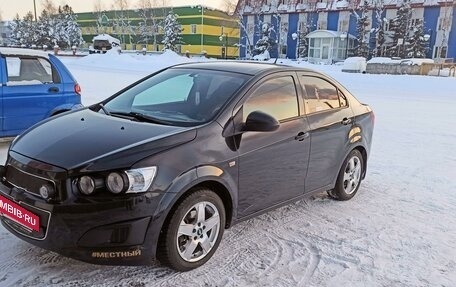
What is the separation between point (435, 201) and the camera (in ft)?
17.7

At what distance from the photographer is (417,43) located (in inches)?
1784

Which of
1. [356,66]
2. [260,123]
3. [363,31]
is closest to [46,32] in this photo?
[363,31]

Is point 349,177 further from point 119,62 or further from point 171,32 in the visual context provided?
point 171,32

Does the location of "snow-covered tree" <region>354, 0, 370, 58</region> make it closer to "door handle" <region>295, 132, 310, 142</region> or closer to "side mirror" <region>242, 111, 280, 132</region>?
"door handle" <region>295, 132, 310, 142</region>

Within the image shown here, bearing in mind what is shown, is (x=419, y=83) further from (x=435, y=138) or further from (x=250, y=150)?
(x=250, y=150)

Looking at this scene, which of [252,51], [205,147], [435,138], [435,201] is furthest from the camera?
[252,51]

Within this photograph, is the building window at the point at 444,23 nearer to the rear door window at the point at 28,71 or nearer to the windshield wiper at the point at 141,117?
the rear door window at the point at 28,71

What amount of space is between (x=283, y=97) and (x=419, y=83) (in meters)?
21.3

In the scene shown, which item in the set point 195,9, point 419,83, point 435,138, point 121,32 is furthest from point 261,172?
point 121,32

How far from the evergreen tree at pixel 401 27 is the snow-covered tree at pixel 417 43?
2.16 ft

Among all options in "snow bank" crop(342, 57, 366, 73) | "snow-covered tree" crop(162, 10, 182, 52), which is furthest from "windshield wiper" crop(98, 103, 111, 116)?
"snow-covered tree" crop(162, 10, 182, 52)

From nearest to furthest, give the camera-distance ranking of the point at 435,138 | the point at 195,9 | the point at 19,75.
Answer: the point at 19,75, the point at 435,138, the point at 195,9

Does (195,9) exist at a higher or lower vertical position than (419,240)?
higher

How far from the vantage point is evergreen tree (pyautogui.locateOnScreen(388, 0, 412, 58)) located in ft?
152
